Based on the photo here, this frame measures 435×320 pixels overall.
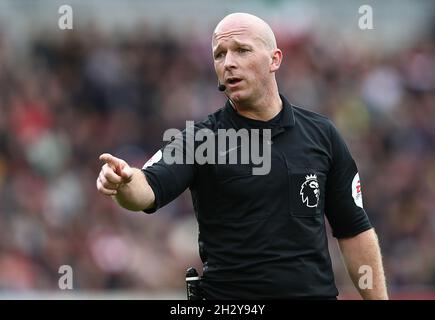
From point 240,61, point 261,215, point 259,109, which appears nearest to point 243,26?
point 240,61

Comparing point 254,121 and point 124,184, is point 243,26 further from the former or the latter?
point 124,184

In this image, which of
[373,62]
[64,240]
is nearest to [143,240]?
[64,240]

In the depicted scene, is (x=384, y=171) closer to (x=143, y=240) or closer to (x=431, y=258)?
(x=431, y=258)

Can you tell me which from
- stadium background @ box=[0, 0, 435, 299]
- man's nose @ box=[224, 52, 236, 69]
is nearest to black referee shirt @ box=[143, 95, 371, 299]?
man's nose @ box=[224, 52, 236, 69]

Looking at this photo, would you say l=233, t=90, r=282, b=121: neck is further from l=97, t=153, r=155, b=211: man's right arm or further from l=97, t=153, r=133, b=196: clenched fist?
l=97, t=153, r=133, b=196: clenched fist

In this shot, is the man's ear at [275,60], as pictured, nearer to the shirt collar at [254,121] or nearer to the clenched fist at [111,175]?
the shirt collar at [254,121]

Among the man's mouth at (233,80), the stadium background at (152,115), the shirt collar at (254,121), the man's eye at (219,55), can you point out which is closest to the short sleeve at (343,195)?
the shirt collar at (254,121)

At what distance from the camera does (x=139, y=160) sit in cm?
1215

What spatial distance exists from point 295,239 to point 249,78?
85 cm

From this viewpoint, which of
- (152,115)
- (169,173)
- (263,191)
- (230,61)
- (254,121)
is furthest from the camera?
(152,115)

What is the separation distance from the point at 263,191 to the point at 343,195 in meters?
0.55

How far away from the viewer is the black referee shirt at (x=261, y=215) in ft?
16.6

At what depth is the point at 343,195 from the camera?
5418 mm

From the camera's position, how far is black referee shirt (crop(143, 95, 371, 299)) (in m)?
5.05
